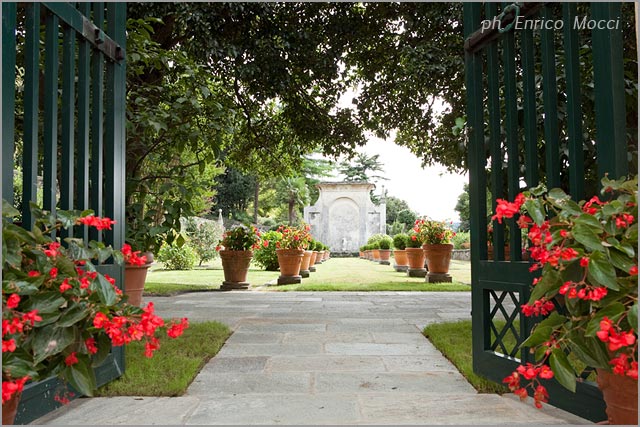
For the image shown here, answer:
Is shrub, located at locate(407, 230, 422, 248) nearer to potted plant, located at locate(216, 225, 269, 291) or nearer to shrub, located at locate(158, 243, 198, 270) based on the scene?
potted plant, located at locate(216, 225, 269, 291)

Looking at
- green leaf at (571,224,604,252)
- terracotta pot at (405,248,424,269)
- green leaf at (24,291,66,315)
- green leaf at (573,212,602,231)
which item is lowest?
terracotta pot at (405,248,424,269)

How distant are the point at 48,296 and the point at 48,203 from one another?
3.09 ft

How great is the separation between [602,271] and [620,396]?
46 centimetres

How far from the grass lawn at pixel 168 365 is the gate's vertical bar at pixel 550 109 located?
1.99 metres

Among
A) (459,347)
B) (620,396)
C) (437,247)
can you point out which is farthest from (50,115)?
(437,247)

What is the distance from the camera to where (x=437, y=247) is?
8.94 m

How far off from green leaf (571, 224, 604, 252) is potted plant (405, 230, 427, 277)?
29.2 feet

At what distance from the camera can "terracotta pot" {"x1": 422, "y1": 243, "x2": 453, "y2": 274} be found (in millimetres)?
8953

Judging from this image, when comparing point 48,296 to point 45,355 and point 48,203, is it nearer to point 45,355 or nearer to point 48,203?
point 45,355

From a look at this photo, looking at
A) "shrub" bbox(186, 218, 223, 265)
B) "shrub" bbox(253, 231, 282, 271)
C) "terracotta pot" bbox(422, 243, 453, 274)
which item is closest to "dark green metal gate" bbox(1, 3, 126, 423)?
"terracotta pot" bbox(422, 243, 453, 274)

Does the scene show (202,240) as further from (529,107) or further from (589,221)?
(589,221)

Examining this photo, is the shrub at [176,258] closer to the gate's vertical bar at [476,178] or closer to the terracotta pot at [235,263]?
the terracotta pot at [235,263]

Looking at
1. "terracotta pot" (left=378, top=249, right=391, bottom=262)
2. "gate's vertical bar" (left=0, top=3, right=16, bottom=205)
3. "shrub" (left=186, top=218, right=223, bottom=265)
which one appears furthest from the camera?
"terracotta pot" (left=378, top=249, right=391, bottom=262)

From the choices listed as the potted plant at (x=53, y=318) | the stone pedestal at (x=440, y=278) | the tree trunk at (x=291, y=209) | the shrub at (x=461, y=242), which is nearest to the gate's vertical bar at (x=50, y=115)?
the potted plant at (x=53, y=318)
